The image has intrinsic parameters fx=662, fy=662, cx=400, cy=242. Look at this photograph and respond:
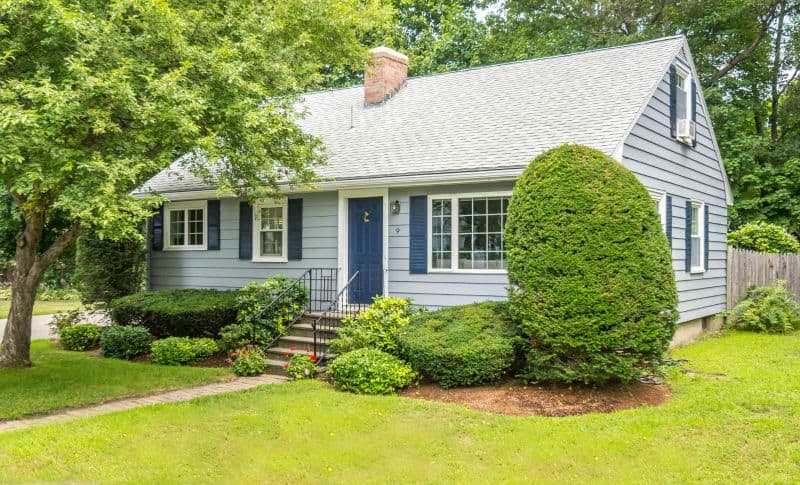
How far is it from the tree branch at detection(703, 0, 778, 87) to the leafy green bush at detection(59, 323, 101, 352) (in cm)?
2015

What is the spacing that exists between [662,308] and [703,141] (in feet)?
24.2

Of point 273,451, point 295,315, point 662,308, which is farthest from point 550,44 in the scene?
point 273,451

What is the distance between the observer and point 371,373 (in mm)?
7980

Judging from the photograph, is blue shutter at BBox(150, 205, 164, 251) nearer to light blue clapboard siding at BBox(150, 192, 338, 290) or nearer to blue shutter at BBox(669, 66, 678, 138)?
light blue clapboard siding at BBox(150, 192, 338, 290)

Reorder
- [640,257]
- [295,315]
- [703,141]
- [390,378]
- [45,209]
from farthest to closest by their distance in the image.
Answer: [703,141], [295,315], [45,209], [390,378], [640,257]

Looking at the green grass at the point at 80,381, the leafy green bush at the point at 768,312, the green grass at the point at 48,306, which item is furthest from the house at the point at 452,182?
the green grass at the point at 48,306

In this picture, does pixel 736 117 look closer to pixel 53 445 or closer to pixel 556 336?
pixel 556 336

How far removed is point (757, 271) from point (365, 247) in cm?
957

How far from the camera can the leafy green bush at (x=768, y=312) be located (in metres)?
13.3

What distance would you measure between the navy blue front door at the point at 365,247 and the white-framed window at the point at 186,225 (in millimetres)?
3743

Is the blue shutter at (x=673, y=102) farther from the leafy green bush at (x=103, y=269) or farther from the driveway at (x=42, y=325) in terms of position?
the driveway at (x=42, y=325)

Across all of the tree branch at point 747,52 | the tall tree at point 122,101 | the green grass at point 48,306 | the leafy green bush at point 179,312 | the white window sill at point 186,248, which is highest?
the tree branch at point 747,52

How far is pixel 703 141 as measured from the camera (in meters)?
13.4

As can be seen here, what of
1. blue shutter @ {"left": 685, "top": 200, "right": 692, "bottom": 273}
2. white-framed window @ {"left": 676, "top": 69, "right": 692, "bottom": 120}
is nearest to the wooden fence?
blue shutter @ {"left": 685, "top": 200, "right": 692, "bottom": 273}
